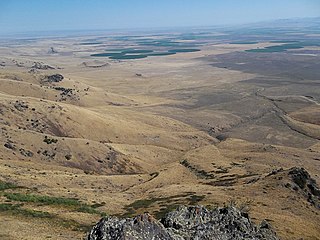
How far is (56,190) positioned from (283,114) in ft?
316

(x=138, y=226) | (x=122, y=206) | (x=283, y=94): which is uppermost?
(x=138, y=226)

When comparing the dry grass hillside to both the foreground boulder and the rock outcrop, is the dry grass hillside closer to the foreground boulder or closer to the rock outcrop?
the rock outcrop

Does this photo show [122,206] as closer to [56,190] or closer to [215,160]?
[56,190]

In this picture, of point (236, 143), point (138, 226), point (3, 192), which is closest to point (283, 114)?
point (236, 143)

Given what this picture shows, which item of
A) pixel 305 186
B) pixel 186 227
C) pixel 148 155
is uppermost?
pixel 186 227

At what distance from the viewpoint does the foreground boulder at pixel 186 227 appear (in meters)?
24.6

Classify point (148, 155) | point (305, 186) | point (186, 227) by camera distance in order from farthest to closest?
point (148, 155)
point (305, 186)
point (186, 227)

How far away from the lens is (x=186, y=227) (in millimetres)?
29172

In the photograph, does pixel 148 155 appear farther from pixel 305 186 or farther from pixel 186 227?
pixel 186 227

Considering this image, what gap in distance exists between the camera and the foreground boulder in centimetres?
2459

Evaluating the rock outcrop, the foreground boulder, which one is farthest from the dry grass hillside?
the foreground boulder

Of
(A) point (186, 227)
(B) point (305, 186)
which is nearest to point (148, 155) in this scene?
(B) point (305, 186)

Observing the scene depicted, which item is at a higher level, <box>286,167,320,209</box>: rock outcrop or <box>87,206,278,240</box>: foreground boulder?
<box>87,206,278,240</box>: foreground boulder

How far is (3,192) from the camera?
43625mm
